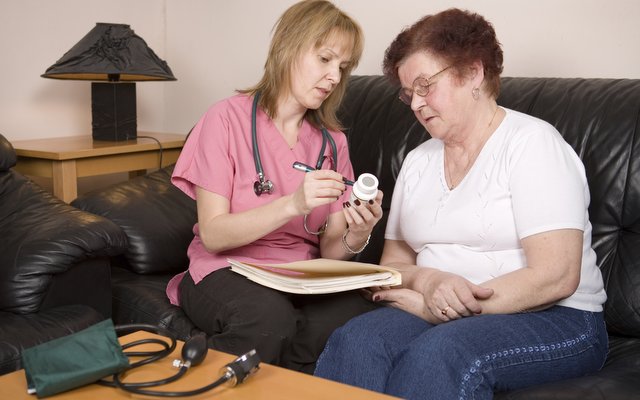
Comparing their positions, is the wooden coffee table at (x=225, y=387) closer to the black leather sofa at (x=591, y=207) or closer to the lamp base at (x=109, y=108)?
the black leather sofa at (x=591, y=207)

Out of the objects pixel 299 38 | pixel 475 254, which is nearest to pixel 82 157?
pixel 299 38

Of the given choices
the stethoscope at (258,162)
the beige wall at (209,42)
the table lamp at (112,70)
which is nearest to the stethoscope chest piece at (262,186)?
the stethoscope at (258,162)

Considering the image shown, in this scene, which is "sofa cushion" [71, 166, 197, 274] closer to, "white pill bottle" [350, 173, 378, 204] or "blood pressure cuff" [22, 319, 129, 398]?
"white pill bottle" [350, 173, 378, 204]

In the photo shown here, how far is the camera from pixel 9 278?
6.27 ft

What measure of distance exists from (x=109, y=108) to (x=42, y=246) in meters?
1.12

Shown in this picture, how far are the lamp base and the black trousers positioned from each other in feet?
4.21

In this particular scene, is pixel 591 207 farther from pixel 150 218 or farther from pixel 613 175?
pixel 150 218

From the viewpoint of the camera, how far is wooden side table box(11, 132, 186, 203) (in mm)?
2689

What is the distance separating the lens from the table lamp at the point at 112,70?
2.78 metres

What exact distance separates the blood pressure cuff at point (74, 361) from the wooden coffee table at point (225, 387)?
0.02 meters

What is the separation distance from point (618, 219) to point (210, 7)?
208 centimetres

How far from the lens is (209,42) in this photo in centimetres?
340

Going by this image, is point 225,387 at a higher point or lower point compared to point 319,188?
lower

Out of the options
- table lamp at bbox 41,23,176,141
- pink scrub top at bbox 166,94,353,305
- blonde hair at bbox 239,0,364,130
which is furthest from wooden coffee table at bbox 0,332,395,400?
table lamp at bbox 41,23,176,141
